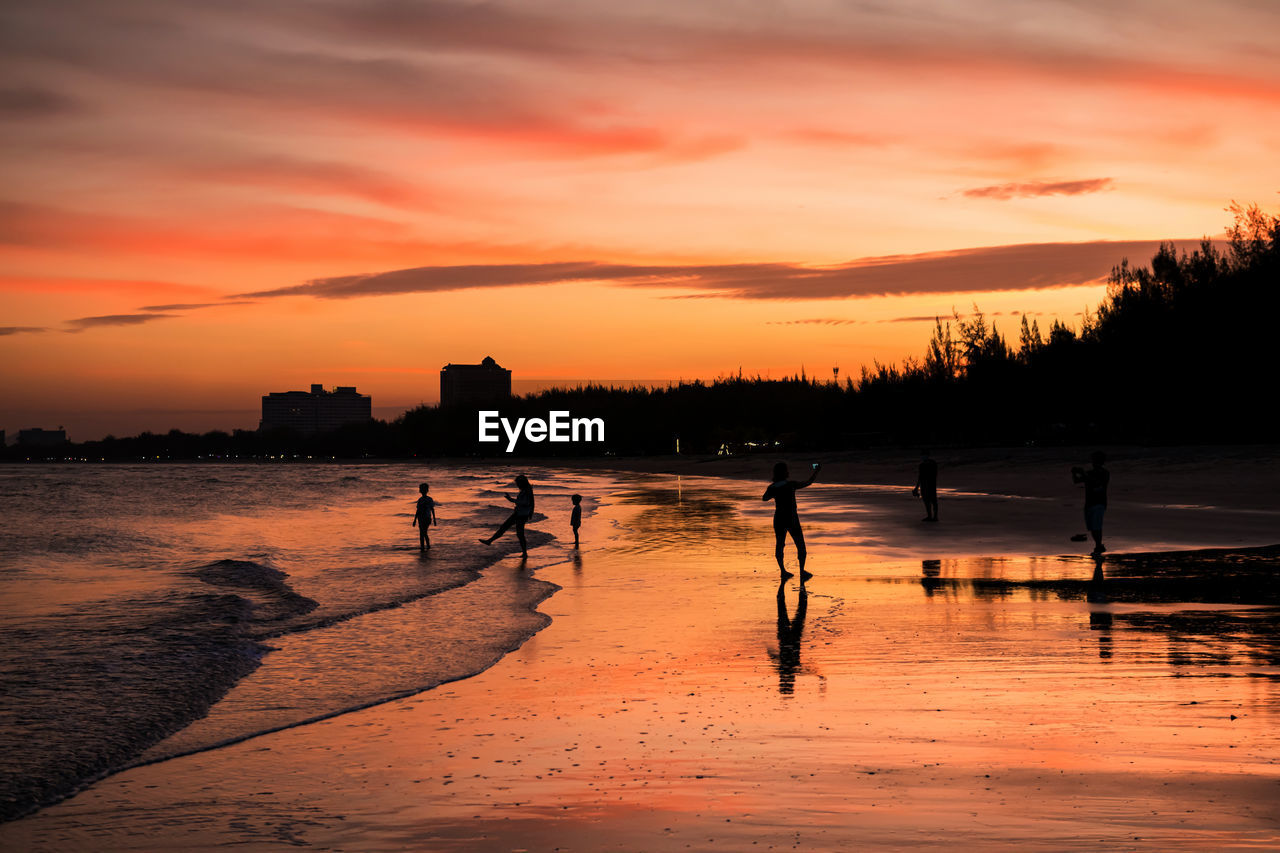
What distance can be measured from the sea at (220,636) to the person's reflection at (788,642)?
324 centimetres

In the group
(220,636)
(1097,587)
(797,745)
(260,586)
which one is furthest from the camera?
(260,586)

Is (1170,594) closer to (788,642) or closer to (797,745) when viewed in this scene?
(788,642)

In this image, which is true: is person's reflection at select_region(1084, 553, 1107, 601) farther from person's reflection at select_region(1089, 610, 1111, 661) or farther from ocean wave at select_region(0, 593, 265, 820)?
ocean wave at select_region(0, 593, 265, 820)

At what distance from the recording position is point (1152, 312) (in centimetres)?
7025

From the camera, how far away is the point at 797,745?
7285 mm

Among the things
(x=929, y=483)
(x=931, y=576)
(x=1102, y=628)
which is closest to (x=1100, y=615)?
(x=1102, y=628)

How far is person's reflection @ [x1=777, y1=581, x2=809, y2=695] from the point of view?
9.45m

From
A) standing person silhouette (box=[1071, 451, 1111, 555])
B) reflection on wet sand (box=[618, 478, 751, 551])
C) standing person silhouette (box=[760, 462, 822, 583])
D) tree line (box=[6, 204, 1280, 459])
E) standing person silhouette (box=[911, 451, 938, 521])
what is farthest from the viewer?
tree line (box=[6, 204, 1280, 459])

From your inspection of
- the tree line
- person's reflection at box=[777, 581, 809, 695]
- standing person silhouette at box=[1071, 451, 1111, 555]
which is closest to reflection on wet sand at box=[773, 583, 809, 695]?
person's reflection at box=[777, 581, 809, 695]

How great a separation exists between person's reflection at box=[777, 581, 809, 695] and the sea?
3244 mm

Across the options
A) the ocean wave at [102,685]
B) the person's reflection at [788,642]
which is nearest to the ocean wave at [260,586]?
the ocean wave at [102,685]

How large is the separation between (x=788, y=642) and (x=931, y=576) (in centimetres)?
654

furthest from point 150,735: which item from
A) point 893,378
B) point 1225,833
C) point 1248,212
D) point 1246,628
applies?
point 893,378

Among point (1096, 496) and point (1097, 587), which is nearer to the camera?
point (1097, 587)
